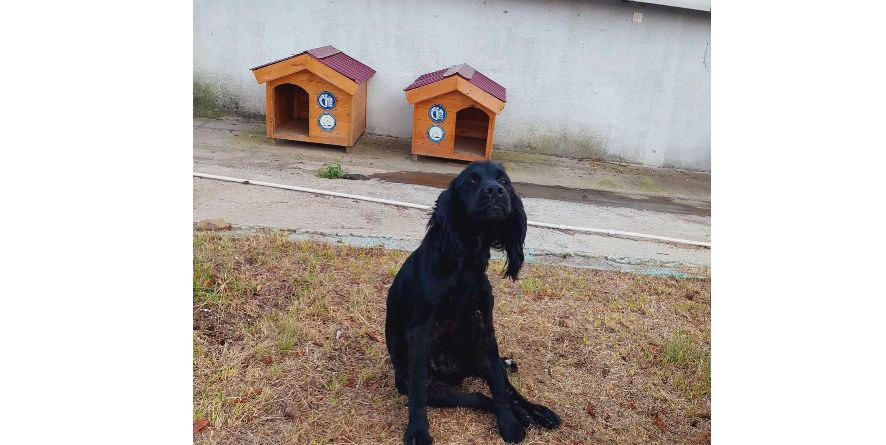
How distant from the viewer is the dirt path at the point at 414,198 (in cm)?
506

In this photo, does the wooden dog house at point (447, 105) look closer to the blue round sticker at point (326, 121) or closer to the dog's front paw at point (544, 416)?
the blue round sticker at point (326, 121)

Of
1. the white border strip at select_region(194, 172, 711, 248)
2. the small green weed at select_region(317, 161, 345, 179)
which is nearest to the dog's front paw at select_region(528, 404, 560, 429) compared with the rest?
the white border strip at select_region(194, 172, 711, 248)

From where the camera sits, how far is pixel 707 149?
9.23 meters

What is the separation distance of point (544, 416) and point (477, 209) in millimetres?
1109

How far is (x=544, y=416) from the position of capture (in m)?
2.92

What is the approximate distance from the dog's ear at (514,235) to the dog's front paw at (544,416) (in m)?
0.66

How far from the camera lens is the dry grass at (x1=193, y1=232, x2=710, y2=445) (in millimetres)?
2848

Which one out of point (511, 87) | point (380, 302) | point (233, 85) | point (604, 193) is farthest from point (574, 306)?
point (233, 85)

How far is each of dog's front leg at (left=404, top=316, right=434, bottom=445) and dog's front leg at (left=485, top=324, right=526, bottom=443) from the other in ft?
1.03

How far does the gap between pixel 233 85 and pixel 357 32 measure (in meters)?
2.01

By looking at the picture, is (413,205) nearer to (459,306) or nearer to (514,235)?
(514,235)

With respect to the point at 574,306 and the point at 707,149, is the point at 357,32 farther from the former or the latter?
the point at 574,306

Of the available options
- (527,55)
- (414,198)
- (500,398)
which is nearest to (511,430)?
(500,398)

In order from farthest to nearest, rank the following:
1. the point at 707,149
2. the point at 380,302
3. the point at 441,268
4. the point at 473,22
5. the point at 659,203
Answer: the point at 707,149 < the point at 473,22 < the point at 659,203 < the point at 380,302 < the point at 441,268
